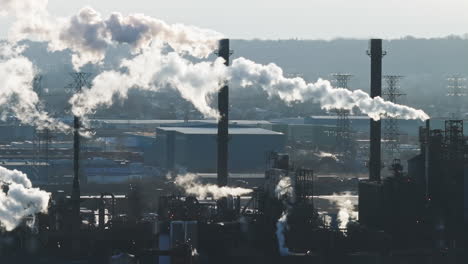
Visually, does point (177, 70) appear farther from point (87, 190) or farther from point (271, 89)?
point (87, 190)

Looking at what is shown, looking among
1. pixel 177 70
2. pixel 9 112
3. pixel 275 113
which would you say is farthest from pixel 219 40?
pixel 275 113

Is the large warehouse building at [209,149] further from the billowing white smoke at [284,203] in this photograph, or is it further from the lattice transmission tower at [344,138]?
the billowing white smoke at [284,203]

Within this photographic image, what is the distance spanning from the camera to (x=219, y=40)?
78.8m

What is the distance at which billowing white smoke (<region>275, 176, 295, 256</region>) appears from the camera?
59.8 metres

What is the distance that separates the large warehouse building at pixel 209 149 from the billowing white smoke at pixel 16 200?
5107 cm

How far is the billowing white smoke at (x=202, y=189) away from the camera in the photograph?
267 feet

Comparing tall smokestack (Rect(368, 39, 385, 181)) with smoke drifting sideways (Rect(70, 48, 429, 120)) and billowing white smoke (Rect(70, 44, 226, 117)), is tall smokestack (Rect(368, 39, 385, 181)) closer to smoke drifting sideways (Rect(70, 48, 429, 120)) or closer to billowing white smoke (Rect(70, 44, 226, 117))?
smoke drifting sideways (Rect(70, 48, 429, 120))

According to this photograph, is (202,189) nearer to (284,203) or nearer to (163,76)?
(163,76)

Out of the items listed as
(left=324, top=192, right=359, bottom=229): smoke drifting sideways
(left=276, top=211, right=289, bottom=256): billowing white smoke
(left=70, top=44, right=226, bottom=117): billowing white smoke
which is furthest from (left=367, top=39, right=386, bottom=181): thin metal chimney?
(left=276, top=211, right=289, bottom=256): billowing white smoke

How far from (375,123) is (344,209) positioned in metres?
8.34

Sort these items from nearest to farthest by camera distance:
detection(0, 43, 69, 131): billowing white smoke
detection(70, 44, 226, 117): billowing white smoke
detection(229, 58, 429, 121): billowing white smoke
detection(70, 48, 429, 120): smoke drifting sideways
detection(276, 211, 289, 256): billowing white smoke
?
detection(276, 211, 289, 256): billowing white smoke < detection(229, 58, 429, 121): billowing white smoke < detection(70, 48, 429, 120): smoke drifting sideways < detection(70, 44, 226, 117): billowing white smoke < detection(0, 43, 69, 131): billowing white smoke

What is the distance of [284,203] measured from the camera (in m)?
65.6

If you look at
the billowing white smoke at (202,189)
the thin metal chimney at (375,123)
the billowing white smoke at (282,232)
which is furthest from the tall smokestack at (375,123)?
the billowing white smoke at (282,232)

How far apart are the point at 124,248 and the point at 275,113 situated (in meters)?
A: 138
